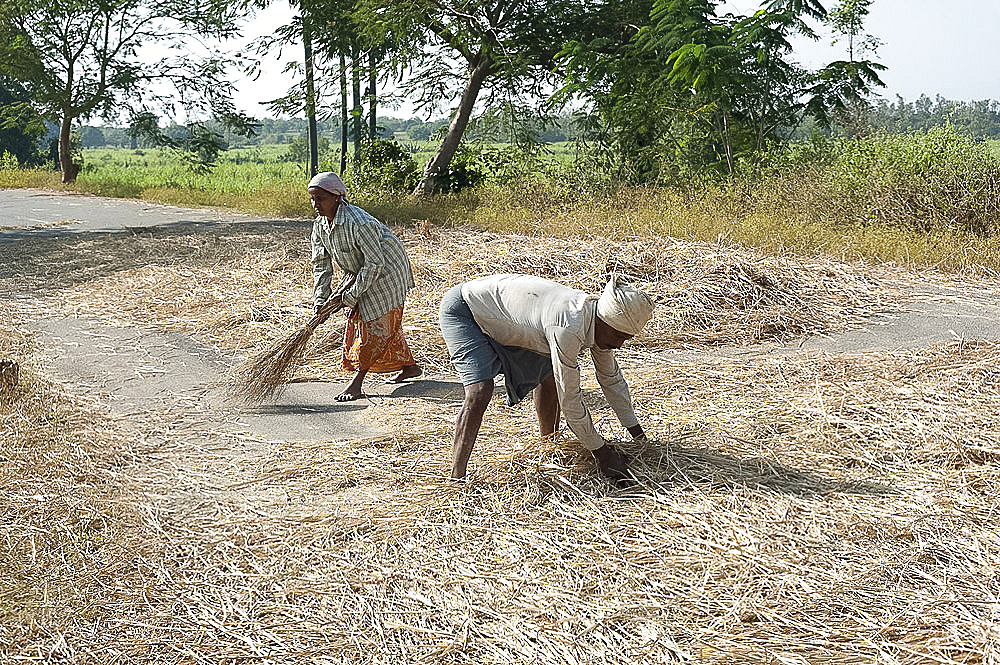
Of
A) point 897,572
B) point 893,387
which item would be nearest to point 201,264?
point 893,387

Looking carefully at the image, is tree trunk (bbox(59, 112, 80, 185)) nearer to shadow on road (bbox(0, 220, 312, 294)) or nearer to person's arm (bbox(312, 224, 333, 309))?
shadow on road (bbox(0, 220, 312, 294))

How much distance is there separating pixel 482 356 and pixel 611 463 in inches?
26.0

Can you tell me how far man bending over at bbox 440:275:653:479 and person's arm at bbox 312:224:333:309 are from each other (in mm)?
1877

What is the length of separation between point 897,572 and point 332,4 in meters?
15.9

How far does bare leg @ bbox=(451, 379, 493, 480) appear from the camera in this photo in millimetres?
3811

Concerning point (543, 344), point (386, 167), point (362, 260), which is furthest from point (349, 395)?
point (386, 167)

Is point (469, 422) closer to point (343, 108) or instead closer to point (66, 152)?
point (343, 108)

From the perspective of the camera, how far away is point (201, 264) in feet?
33.6

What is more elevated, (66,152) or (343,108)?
(343,108)

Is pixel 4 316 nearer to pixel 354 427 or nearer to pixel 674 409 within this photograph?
pixel 354 427

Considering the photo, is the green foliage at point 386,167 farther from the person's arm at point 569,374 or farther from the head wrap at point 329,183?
the person's arm at point 569,374

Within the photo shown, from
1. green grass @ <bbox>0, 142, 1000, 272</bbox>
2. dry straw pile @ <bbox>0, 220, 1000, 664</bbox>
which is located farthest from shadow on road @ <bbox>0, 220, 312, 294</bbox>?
dry straw pile @ <bbox>0, 220, 1000, 664</bbox>

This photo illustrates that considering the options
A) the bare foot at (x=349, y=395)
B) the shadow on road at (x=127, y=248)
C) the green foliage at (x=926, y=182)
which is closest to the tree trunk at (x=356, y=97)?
the shadow on road at (x=127, y=248)

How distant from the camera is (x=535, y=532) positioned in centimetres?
344
